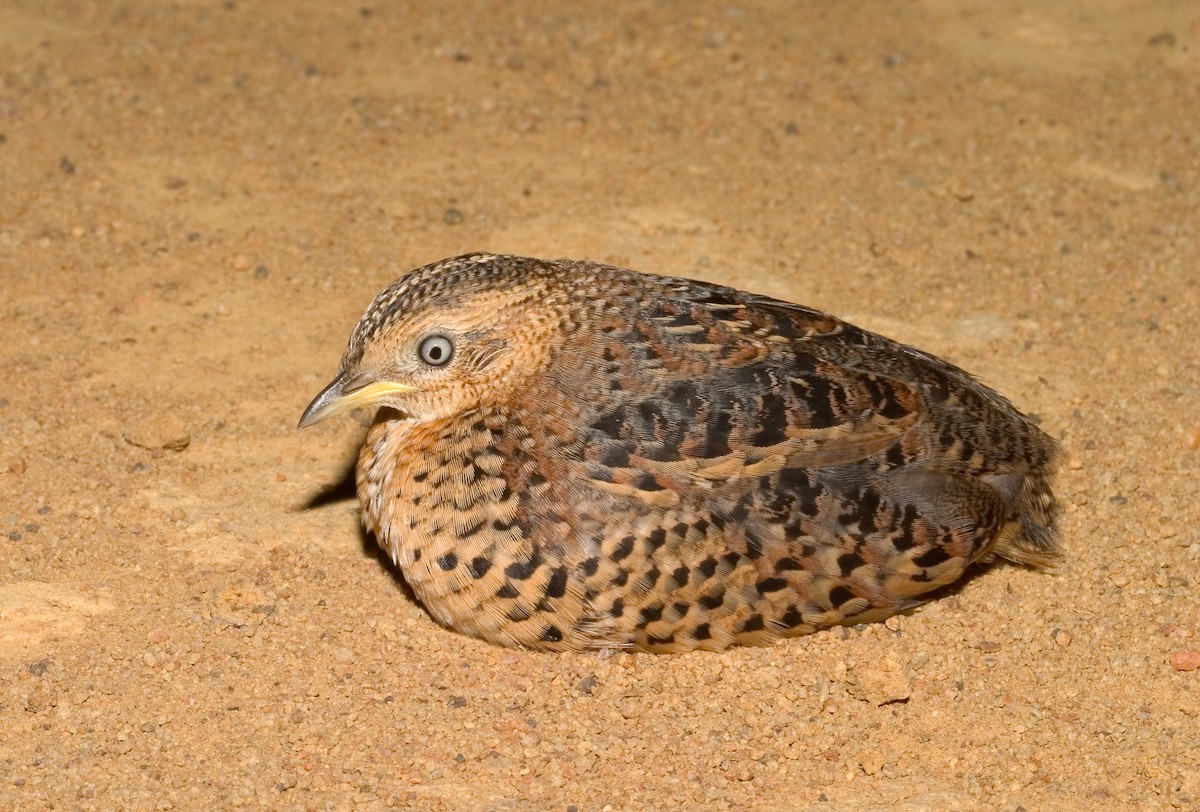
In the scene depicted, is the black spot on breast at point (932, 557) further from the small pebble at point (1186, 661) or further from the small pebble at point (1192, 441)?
the small pebble at point (1192, 441)

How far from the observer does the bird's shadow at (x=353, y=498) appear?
19.9 feet

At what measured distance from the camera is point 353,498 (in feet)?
21.5

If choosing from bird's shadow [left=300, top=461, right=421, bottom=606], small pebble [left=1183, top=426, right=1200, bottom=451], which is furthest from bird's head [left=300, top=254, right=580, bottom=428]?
small pebble [left=1183, top=426, right=1200, bottom=451]

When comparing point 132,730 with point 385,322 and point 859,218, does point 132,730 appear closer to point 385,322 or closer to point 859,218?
point 385,322

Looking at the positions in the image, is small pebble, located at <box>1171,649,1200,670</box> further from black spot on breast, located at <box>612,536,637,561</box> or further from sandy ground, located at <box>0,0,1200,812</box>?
black spot on breast, located at <box>612,536,637,561</box>

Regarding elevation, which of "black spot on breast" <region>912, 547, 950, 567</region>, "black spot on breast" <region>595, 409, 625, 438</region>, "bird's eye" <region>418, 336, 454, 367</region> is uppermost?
"bird's eye" <region>418, 336, 454, 367</region>

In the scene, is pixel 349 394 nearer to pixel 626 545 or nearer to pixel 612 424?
pixel 612 424

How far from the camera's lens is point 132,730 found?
17.3 feet

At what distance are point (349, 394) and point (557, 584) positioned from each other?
124 cm

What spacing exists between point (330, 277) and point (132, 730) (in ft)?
10.7

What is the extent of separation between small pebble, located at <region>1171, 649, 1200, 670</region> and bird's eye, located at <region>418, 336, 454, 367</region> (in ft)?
10.2

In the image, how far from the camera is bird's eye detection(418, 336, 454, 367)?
581 cm

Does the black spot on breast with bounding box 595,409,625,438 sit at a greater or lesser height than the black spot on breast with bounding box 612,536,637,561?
greater

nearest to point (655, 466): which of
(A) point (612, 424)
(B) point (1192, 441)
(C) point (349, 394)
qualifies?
(A) point (612, 424)
